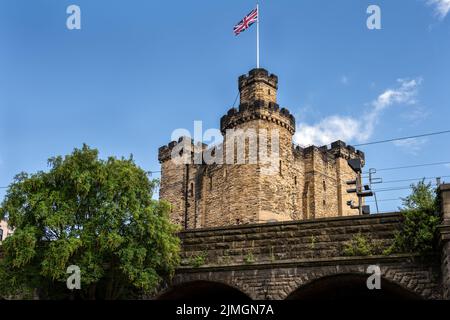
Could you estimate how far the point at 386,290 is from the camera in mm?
19234

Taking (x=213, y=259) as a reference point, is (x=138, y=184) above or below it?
above

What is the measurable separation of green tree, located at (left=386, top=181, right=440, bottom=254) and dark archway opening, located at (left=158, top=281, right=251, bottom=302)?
4726 mm

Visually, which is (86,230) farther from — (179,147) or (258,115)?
(179,147)

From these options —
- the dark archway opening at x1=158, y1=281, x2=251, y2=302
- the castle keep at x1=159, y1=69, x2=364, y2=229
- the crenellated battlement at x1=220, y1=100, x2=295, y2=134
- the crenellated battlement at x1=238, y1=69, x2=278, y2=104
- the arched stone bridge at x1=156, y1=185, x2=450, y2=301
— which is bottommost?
the dark archway opening at x1=158, y1=281, x2=251, y2=302

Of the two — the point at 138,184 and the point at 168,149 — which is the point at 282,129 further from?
the point at 138,184

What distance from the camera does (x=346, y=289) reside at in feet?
66.4

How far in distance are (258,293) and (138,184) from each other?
469cm

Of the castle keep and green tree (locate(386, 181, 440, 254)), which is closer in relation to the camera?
green tree (locate(386, 181, 440, 254))

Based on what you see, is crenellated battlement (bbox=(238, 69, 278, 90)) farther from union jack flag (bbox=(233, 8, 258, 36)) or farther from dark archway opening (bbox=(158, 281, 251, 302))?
dark archway opening (bbox=(158, 281, 251, 302))

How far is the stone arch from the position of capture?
17339 mm

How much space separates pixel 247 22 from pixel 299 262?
69.8 feet

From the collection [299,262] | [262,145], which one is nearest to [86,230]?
[299,262]

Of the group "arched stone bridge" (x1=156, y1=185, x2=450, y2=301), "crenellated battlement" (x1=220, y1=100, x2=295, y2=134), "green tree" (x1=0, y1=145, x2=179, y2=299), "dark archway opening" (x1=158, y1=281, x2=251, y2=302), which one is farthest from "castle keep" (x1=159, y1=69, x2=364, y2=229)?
"green tree" (x1=0, y1=145, x2=179, y2=299)

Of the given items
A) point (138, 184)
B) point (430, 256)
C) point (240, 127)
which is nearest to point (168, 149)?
point (240, 127)
